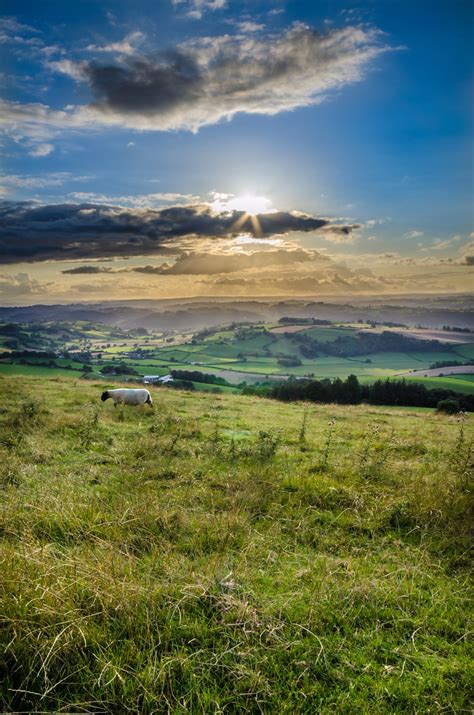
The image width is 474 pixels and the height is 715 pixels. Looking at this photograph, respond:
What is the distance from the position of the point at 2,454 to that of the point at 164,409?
9726 millimetres

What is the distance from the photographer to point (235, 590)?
155 inches

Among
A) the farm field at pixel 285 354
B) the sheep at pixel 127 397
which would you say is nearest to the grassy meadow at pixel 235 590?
the sheep at pixel 127 397

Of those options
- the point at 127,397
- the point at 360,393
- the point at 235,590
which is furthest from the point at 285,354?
the point at 235,590

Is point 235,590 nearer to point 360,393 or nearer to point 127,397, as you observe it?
point 127,397

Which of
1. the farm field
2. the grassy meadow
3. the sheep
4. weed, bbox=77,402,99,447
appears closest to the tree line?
the sheep

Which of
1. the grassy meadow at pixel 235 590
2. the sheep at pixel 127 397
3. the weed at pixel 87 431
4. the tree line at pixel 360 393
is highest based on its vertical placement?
the grassy meadow at pixel 235 590

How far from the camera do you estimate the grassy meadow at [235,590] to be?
295 centimetres

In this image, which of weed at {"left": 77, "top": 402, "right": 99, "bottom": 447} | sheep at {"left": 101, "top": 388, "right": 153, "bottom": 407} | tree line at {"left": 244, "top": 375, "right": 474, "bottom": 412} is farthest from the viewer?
tree line at {"left": 244, "top": 375, "right": 474, "bottom": 412}

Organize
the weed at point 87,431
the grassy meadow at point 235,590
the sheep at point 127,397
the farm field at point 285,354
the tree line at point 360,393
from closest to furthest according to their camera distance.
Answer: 1. the grassy meadow at point 235,590
2. the weed at point 87,431
3. the sheep at point 127,397
4. the tree line at point 360,393
5. the farm field at point 285,354

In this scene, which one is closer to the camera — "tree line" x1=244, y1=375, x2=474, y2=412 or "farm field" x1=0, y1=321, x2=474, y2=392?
"tree line" x1=244, y1=375, x2=474, y2=412

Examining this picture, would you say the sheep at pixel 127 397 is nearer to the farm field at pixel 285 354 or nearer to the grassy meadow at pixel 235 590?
the grassy meadow at pixel 235 590

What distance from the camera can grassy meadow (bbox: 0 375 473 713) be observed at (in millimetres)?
2949

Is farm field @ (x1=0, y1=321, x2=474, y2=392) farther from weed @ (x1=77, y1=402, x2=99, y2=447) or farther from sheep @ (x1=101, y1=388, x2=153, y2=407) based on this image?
weed @ (x1=77, y1=402, x2=99, y2=447)

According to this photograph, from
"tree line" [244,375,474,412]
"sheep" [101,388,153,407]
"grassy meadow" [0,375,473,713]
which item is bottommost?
"tree line" [244,375,474,412]
